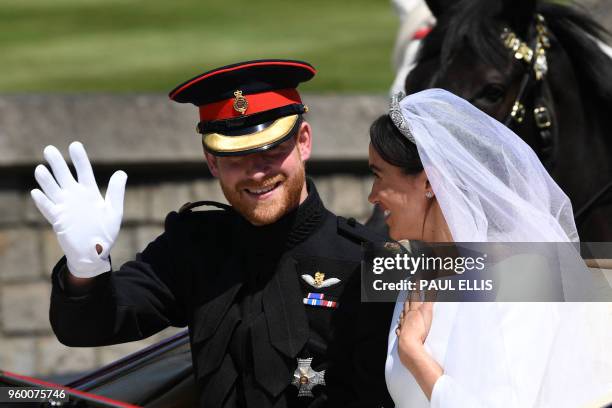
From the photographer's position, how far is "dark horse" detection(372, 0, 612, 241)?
3.67m

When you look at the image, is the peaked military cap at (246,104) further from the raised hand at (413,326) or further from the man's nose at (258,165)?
the raised hand at (413,326)

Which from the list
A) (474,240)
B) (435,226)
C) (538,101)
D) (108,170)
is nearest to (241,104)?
(435,226)

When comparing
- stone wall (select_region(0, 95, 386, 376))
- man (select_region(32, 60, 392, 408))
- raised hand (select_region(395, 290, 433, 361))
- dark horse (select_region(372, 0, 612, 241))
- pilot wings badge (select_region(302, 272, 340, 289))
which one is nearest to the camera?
raised hand (select_region(395, 290, 433, 361))

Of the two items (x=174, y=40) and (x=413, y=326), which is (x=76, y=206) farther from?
(x=174, y=40)

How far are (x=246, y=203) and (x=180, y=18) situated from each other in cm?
682

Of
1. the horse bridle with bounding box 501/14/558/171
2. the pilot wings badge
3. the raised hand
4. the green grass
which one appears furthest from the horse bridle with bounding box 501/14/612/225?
A: the green grass

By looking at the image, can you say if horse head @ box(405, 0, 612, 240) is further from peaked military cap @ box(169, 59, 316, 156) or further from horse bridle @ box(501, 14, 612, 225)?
peaked military cap @ box(169, 59, 316, 156)

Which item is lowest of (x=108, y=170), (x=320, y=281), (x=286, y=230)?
(x=108, y=170)

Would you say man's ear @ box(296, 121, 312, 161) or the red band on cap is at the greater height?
the red band on cap

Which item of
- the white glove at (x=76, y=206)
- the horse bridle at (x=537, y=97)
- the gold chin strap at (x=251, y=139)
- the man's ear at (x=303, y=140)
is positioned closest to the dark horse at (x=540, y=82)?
the horse bridle at (x=537, y=97)

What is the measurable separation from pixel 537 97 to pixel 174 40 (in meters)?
5.39

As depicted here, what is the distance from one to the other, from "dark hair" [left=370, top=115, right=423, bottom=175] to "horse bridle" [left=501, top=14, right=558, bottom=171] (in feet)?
3.68

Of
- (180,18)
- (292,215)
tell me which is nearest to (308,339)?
(292,215)

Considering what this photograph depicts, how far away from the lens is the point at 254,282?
2.93m
